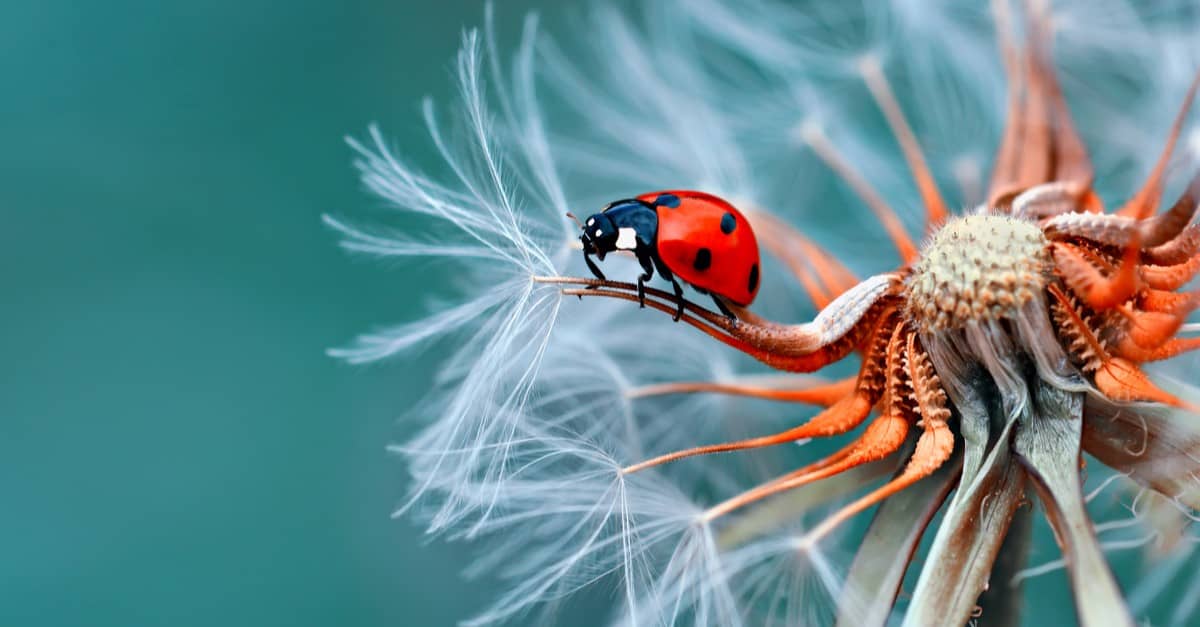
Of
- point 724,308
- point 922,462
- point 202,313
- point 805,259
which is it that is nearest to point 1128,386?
point 922,462

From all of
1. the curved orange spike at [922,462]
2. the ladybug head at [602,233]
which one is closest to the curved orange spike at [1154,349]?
the curved orange spike at [922,462]

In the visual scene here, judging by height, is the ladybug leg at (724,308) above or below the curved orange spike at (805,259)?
below

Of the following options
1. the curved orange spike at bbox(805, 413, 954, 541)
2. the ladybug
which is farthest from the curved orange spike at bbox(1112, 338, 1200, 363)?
the ladybug

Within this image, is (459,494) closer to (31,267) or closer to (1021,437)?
(1021,437)

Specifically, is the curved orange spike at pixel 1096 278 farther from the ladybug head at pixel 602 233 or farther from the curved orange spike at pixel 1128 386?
the ladybug head at pixel 602 233

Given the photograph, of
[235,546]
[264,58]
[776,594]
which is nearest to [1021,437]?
[776,594]

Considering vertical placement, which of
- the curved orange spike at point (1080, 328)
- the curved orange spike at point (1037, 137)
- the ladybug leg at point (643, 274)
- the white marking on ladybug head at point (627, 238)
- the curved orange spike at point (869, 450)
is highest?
the curved orange spike at point (1037, 137)

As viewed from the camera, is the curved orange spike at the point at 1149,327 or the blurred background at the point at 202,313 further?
the blurred background at the point at 202,313
